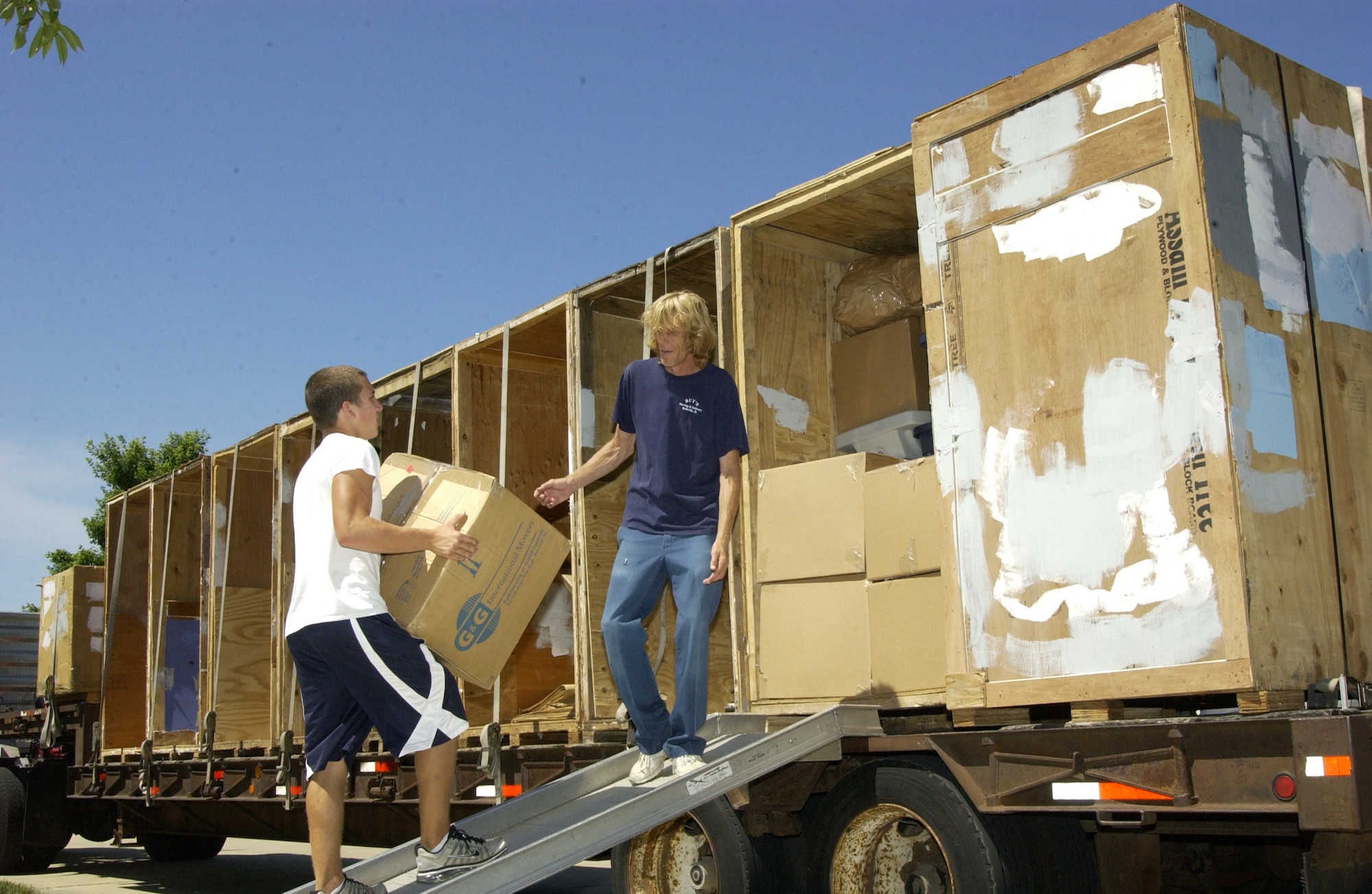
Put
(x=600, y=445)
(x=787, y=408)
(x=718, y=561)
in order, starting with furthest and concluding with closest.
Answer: (x=600, y=445), (x=787, y=408), (x=718, y=561)

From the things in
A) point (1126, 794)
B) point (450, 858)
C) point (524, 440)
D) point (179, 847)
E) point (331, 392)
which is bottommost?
point (179, 847)

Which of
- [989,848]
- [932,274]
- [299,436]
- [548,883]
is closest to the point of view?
[989,848]

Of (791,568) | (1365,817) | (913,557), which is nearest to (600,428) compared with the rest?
(791,568)

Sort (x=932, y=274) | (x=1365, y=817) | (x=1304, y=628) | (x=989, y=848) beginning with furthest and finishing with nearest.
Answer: (x=932, y=274) → (x=989, y=848) → (x=1304, y=628) → (x=1365, y=817)

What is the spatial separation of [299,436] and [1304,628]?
22.4 feet

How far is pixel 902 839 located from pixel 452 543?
5.91 feet

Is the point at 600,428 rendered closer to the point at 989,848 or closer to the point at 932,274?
the point at 932,274

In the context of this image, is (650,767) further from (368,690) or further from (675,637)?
(368,690)

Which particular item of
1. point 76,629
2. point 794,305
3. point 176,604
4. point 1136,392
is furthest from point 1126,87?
point 76,629

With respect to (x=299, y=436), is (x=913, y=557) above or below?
below

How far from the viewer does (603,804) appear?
452 centimetres

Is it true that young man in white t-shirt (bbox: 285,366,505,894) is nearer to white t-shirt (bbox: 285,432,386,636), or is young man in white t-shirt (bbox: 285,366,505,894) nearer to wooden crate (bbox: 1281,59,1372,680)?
white t-shirt (bbox: 285,432,386,636)

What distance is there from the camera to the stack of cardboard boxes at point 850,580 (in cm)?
457

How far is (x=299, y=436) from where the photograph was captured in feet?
28.7
